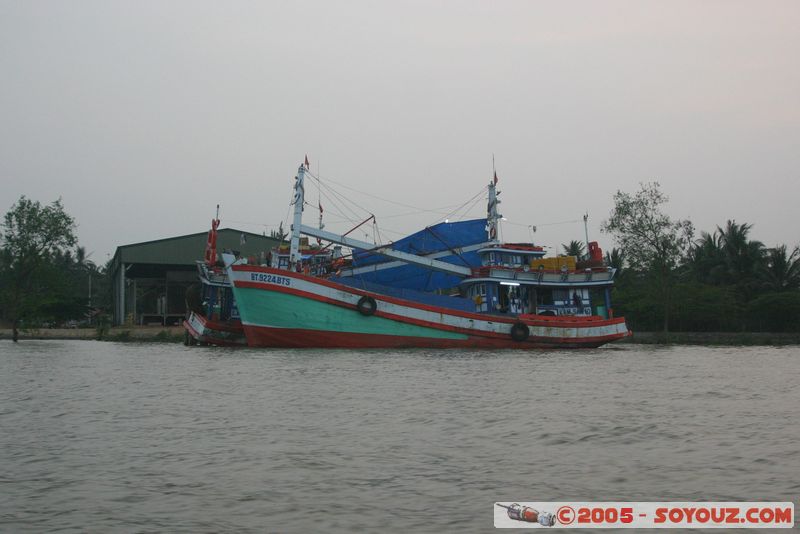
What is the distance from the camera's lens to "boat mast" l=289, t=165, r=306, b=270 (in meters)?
36.4

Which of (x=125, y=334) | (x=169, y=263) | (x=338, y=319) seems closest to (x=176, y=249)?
(x=169, y=263)

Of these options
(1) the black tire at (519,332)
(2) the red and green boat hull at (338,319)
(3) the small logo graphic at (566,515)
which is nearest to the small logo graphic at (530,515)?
(3) the small logo graphic at (566,515)

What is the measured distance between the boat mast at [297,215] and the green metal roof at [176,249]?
87.1 feet

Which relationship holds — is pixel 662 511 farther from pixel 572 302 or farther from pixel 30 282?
pixel 30 282

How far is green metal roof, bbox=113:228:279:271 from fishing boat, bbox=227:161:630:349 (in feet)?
81.1

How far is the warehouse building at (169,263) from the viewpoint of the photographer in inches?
2525

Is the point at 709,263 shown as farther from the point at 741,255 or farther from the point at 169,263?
the point at 169,263

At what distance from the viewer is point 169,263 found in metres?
64.2

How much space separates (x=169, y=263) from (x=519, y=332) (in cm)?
3610

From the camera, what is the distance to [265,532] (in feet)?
21.8

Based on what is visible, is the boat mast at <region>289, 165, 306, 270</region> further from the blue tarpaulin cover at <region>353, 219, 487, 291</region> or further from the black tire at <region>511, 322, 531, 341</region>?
the black tire at <region>511, 322, 531, 341</region>

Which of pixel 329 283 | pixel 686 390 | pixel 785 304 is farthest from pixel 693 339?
pixel 686 390

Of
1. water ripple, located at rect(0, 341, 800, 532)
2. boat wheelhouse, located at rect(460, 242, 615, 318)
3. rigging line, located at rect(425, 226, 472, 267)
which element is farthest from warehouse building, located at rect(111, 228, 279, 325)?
water ripple, located at rect(0, 341, 800, 532)

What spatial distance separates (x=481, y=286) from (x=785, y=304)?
21.7 metres
